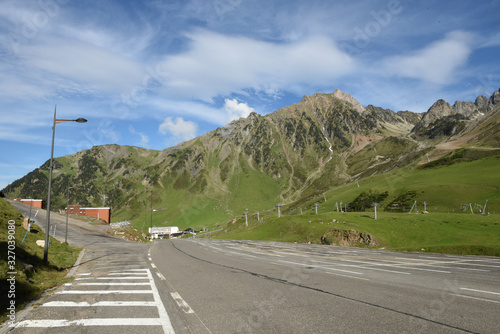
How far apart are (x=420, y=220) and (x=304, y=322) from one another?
60.2 meters

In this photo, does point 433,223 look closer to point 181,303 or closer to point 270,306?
point 270,306

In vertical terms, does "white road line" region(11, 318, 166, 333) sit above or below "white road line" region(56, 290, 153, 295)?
above

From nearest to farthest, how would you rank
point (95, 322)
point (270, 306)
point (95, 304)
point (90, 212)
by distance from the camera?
point (95, 322)
point (270, 306)
point (95, 304)
point (90, 212)

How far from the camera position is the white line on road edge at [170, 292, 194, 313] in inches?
323

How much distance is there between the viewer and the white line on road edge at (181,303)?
8.20 meters

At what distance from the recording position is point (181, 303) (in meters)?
8.98

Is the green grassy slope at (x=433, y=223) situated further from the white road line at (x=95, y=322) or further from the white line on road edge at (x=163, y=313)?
the white road line at (x=95, y=322)

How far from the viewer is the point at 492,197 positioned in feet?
258

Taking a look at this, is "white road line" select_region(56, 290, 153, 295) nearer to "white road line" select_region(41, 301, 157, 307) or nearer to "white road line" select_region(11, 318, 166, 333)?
→ "white road line" select_region(41, 301, 157, 307)

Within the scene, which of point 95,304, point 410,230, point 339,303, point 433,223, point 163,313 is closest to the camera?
point 163,313

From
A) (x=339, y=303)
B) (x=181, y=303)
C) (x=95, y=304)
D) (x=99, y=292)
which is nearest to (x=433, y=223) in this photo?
(x=339, y=303)

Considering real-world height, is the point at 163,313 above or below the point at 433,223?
above

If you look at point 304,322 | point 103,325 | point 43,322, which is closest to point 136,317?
point 103,325

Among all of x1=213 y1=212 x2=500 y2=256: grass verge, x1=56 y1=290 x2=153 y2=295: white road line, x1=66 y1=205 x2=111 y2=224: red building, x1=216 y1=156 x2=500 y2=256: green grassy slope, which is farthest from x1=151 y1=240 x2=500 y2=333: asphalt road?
x1=66 y1=205 x2=111 y2=224: red building
